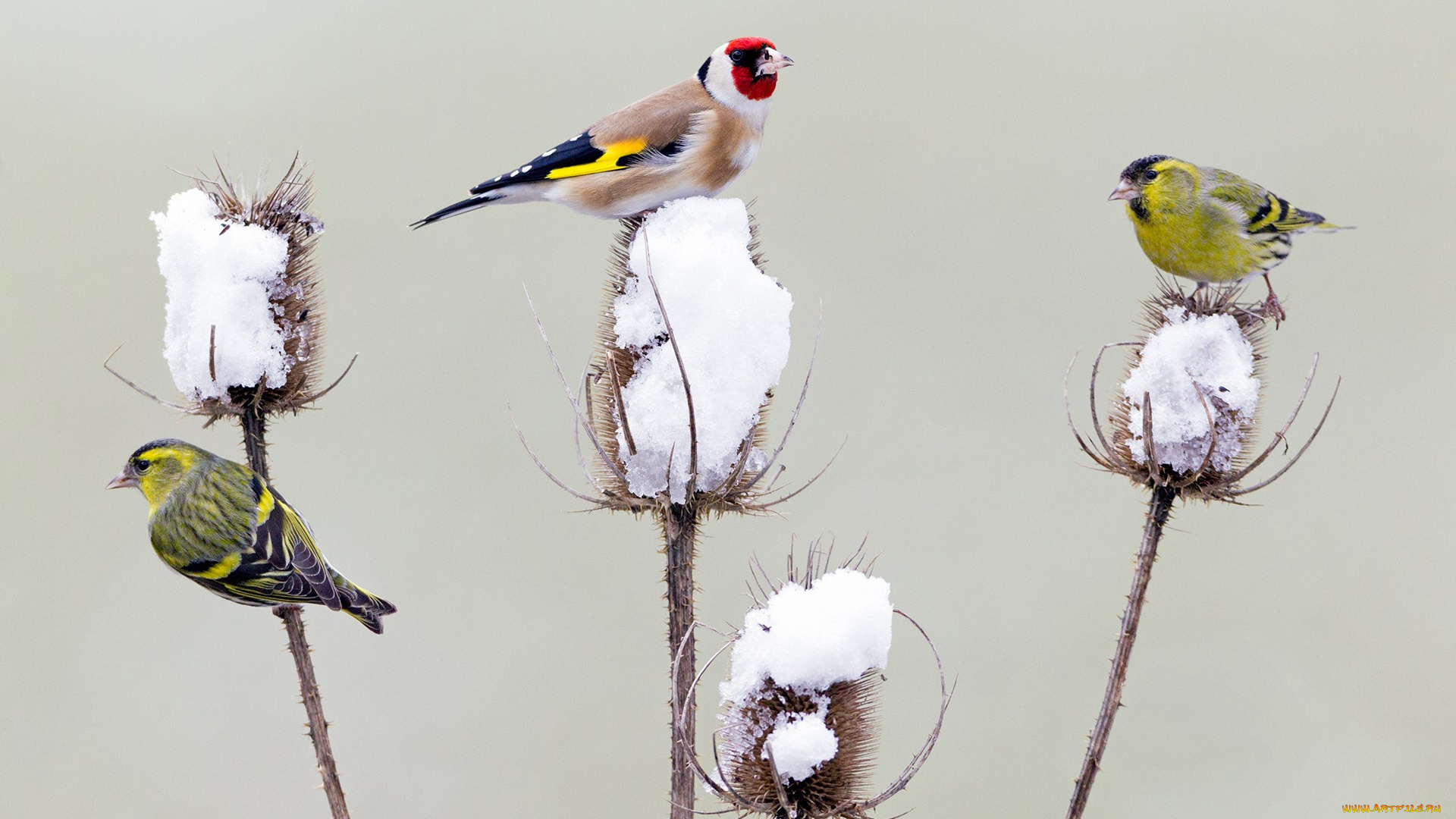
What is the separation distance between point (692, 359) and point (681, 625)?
1.16 meters

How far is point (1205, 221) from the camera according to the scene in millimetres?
5309

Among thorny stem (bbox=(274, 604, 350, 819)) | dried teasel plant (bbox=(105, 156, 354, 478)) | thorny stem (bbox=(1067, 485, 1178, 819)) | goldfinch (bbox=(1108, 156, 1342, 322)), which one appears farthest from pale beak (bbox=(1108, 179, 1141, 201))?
thorny stem (bbox=(274, 604, 350, 819))

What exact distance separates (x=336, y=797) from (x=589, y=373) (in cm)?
210

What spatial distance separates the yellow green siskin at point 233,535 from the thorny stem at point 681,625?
5.16 ft

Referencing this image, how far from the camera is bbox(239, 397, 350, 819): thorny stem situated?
14.9ft

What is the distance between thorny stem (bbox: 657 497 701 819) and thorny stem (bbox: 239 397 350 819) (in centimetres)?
142

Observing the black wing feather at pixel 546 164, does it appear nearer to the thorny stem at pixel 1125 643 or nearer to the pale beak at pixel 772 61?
the pale beak at pixel 772 61

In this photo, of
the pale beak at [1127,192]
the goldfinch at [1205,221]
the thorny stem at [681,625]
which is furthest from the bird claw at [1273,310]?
the thorny stem at [681,625]

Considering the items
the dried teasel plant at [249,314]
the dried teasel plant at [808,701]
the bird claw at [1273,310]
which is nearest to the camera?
the dried teasel plant at [808,701]

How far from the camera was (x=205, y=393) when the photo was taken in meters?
4.83

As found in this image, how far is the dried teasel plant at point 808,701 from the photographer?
4.07m

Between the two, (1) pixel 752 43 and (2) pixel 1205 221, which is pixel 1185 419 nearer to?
(2) pixel 1205 221

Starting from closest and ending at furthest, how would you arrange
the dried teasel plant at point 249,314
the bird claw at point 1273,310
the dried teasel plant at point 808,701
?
the dried teasel plant at point 808,701 < the dried teasel plant at point 249,314 < the bird claw at point 1273,310

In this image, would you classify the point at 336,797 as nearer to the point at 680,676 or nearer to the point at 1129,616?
the point at 680,676
